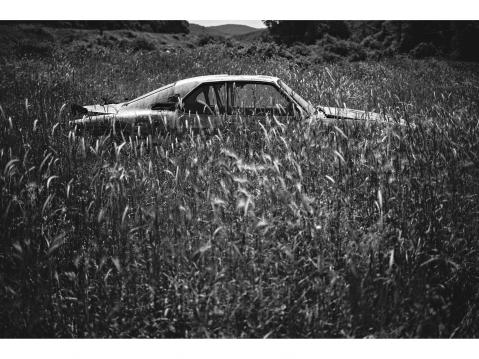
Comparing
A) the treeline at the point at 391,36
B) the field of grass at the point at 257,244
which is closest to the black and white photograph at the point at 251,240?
the field of grass at the point at 257,244

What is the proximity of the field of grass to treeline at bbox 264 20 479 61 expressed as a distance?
2251 centimetres

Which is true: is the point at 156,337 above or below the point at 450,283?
below

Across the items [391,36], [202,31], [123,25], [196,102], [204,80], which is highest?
[123,25]

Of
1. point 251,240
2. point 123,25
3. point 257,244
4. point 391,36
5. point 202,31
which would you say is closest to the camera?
point 257,244

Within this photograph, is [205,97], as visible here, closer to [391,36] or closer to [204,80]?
[204,80]

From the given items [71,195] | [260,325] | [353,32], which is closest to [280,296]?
[260,325]

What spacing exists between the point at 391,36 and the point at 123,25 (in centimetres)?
2627

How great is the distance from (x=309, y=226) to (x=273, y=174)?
2.48 feet

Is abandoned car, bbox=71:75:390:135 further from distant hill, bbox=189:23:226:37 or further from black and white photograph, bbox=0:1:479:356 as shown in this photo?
distant hill, bbox=189:23:226:37

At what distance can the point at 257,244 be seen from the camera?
243cm

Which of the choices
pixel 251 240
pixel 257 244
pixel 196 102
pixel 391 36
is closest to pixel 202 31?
pixel 391 36

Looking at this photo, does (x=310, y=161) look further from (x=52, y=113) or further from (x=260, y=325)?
(x=52, y=113)

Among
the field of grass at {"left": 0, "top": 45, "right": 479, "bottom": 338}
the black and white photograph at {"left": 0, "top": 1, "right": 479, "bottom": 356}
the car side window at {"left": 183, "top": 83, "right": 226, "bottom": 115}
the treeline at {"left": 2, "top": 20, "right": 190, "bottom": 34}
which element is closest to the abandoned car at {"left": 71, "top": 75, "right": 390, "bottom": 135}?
the car side window at {"left": 183, "top": 83, "right": 226, "bottom": 115}

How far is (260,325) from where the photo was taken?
2.08 meters
